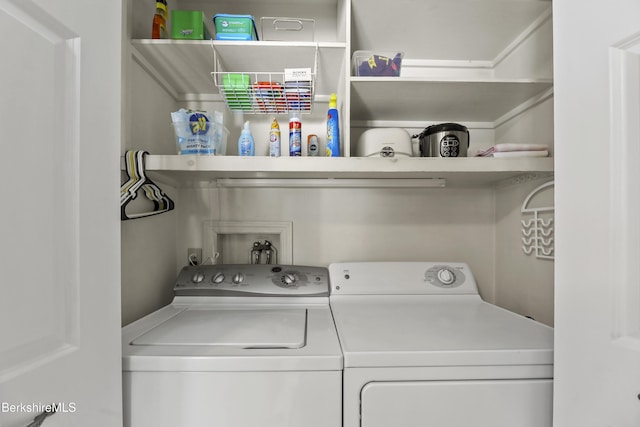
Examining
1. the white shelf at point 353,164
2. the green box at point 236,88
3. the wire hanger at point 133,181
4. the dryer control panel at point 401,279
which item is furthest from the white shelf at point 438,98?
the wire hanger at point 133,181

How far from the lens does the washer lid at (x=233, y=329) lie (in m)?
0.88

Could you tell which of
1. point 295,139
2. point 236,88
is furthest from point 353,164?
point 236,88

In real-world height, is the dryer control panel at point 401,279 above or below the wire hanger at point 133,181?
below

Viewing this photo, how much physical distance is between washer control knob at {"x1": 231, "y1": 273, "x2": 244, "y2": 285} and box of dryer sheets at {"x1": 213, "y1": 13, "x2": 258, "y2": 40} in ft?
3.34

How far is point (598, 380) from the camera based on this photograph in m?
0.64

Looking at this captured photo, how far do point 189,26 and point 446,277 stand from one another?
1.59 m

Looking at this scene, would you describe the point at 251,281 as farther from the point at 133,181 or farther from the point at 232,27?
the point at 232,27

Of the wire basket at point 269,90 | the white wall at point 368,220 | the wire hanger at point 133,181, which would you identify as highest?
the wire basket at point 269,90

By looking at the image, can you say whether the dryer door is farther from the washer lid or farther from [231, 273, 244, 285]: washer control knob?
[231, 273, 244, 285]: washer control knob

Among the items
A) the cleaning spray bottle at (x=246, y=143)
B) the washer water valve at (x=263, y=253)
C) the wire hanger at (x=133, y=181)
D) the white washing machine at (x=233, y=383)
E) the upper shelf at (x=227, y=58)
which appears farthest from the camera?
the washer water valve at (x=263, y=253)

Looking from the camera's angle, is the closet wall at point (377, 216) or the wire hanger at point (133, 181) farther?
the closet wall at point (377, 216)

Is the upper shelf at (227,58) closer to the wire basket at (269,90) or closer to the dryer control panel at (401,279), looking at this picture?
the wire basket at (269,90)

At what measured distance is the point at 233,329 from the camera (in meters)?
0.99

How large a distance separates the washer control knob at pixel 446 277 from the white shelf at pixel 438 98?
32.1 inches
